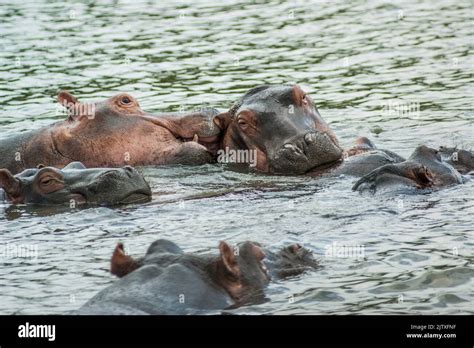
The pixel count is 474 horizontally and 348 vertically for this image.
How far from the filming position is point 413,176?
10758mm

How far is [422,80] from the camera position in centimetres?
1722

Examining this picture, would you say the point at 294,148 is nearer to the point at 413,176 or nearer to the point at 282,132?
the point at 282,132

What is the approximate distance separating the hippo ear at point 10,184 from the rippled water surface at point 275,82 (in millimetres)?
148

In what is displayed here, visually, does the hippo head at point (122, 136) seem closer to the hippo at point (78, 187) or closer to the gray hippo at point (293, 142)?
the gray hippo at point (293, 142)

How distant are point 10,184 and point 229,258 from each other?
4238 millimetres

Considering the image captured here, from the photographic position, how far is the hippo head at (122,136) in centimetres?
1253

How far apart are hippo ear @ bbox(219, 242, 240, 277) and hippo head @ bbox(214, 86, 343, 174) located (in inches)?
169

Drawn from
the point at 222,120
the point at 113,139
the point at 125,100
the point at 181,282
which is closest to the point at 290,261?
the point at 181,282

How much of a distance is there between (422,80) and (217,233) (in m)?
8.04

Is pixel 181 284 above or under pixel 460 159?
under

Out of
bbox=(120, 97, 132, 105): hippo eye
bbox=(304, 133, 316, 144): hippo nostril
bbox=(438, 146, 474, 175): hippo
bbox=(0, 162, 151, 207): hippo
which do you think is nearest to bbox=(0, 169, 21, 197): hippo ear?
bbox=(0, 162, 151, 207): hippo

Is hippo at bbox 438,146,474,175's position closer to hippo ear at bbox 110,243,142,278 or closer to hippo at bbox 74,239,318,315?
hippo at bbox 74,239,318,315

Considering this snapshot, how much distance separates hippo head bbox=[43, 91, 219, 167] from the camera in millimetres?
12531

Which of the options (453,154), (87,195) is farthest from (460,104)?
(87,195)
